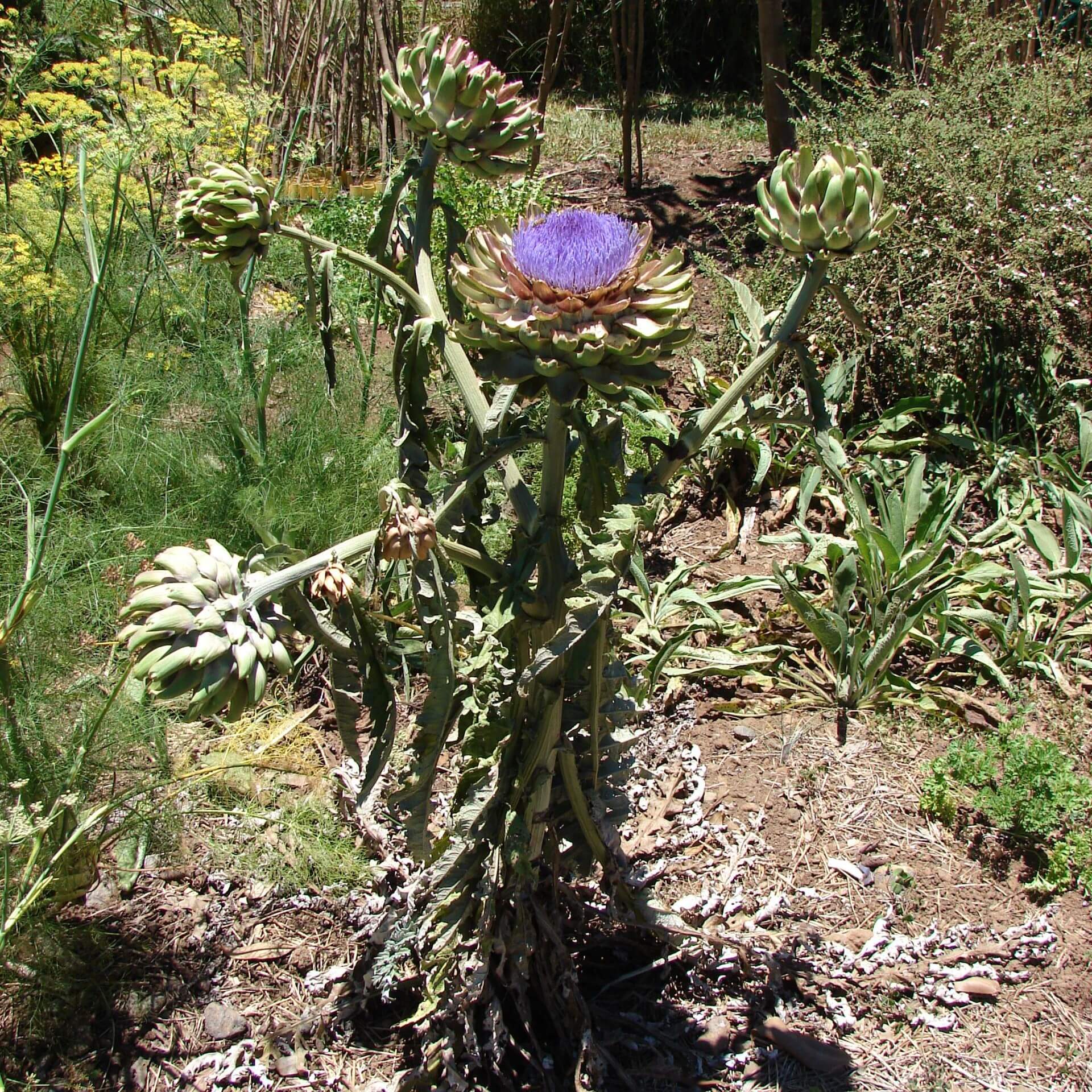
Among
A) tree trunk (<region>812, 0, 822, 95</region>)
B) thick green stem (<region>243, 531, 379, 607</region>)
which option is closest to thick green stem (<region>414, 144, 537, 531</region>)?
thick green stem (<region>243, 531, 379, 607</region>)

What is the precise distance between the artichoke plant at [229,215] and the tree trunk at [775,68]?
11.5 feet

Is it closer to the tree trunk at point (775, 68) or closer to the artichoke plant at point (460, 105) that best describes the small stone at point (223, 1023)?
the artichoke plant at point (460, 105)

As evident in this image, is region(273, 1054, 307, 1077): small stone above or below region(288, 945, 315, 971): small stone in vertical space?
below

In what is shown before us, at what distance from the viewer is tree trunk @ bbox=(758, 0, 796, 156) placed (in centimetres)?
434

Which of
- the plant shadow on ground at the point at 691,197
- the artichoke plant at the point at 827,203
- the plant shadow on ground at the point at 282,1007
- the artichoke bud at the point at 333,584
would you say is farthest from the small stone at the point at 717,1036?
the plant shadow on ground at the point at 691,197

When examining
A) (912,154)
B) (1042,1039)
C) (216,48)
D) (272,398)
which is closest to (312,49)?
(216,48)

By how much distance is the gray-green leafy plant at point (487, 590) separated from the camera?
1.07 m

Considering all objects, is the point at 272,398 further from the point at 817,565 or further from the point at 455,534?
the point at 455,534

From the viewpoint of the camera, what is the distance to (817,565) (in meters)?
2.72

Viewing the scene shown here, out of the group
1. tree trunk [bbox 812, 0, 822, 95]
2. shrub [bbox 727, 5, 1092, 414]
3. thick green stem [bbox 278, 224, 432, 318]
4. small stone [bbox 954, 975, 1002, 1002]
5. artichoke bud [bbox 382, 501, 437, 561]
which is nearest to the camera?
artichoke bud [bbox 382, 501, 437, 561]

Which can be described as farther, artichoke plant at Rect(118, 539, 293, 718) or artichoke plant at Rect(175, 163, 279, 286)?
artichoke plant at Rect(175, 163, 279, 286)

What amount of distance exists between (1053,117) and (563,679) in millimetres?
3190

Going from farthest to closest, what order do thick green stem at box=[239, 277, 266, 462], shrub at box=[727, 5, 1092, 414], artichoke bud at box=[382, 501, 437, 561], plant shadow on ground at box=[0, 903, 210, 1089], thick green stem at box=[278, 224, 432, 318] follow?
1. shrub at box=[727, 5, 1092, 414]
2. thick green stem at box=[239, 277, 266, 462]
3. plant shadow on ground at box=[0, 903, 210, 1089]
4. thick green stem at box=[278, 224, 432, 318]
5. artichoke bud at box=[382, 501, 437, 561]

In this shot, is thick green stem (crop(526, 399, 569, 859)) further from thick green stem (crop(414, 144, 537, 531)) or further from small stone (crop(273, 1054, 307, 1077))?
small stone (crop(273, 1054, 307, 1077))
